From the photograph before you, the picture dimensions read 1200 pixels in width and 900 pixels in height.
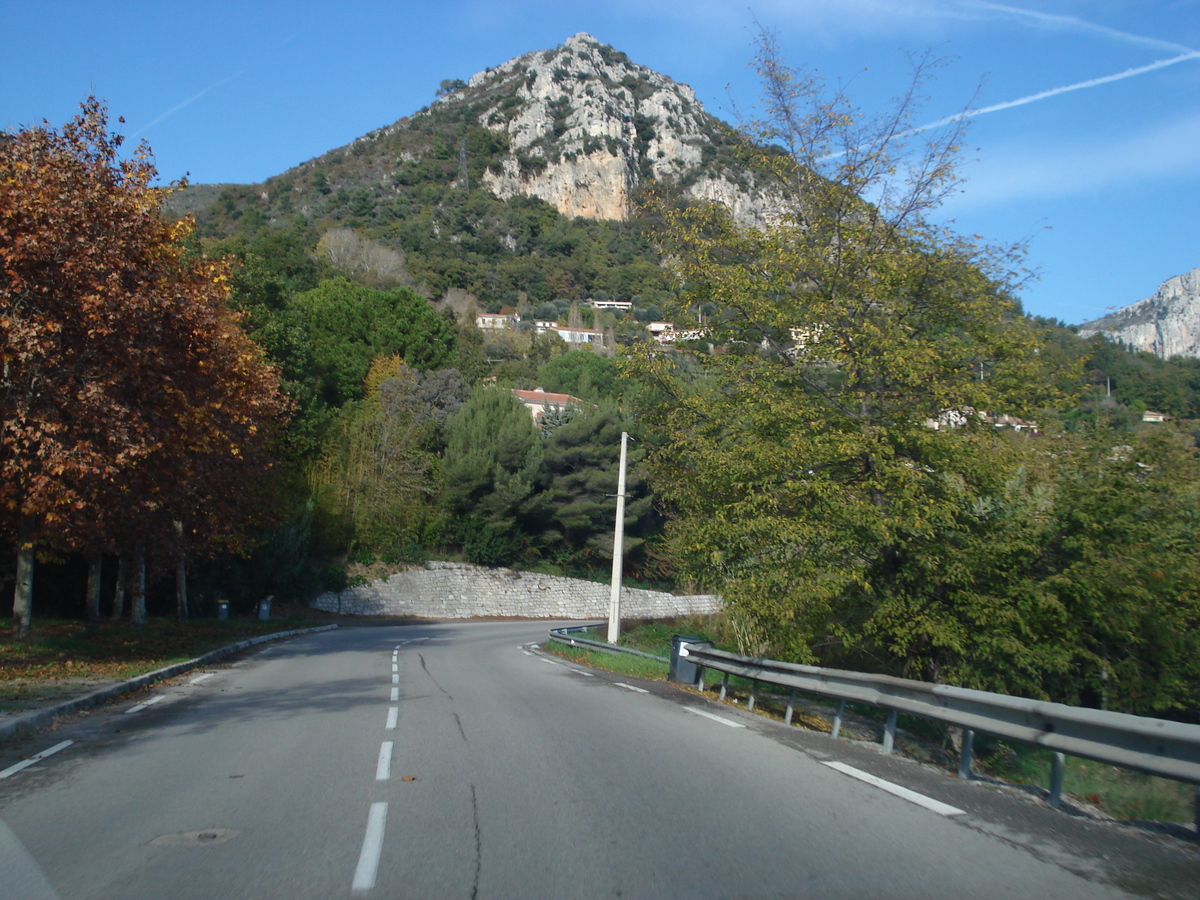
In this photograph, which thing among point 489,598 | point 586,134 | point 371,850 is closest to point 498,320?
point 489,598

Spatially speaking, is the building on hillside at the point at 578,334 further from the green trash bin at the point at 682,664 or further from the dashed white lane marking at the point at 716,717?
the dashed white lane marking at the point at 716,717

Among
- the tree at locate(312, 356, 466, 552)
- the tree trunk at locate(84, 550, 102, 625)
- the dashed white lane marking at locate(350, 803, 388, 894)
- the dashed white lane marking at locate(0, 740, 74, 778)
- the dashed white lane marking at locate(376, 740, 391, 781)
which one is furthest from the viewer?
the tree at locate(312, 356, 466, 552)

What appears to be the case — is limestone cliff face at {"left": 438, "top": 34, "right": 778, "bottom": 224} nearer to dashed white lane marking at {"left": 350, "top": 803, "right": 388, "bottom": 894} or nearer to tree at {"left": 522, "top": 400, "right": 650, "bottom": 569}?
tree at {"left": 522, "top": 400, "right": 650, "bottom": 569}

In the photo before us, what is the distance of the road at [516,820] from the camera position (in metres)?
4.55

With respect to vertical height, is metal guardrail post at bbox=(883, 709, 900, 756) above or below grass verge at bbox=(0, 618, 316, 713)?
above

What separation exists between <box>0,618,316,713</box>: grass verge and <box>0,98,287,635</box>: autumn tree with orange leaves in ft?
5.37

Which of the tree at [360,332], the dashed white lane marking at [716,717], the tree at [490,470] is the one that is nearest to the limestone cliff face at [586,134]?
the tree at [360,332]

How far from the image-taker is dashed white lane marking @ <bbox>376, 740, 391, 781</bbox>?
23.5 ft

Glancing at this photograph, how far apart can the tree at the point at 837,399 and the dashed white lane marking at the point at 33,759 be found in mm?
9635

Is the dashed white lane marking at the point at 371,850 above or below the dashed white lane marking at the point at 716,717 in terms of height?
above

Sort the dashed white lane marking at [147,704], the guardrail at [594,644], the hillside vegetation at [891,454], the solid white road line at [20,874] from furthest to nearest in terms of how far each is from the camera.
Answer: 1. the guardrail at [594,644]
2. the hillside vegetation at [891,454]
3. the dashed white lane marking at [147,704]
4. the solid white road line at [20,874]

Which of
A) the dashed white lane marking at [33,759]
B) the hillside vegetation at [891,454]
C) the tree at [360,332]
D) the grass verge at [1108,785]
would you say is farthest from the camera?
the tree at [360,332]

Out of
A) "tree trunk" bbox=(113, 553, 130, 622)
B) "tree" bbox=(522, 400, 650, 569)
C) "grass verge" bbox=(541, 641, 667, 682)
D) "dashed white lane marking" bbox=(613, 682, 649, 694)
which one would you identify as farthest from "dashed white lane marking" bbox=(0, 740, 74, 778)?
"tree" bbox=(522, 400, 650, 569)

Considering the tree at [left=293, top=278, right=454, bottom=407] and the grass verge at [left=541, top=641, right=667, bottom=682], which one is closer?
the grass verge at [left=541, top=641, right=667, bottom=682]
